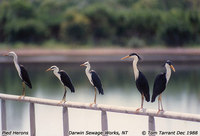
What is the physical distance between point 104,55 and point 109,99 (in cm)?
1484

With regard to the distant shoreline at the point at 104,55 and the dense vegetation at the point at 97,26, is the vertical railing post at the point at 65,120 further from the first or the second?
the dense vegetation at the point at 97,26

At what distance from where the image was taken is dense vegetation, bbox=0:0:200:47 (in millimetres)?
31514

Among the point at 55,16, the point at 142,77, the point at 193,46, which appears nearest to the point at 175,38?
the point at 193,46

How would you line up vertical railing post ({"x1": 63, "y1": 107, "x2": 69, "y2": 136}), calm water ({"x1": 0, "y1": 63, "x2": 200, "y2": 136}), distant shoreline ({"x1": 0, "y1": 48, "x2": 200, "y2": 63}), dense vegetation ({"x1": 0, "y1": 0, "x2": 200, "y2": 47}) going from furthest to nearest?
dense vegetation ({"x1": 0, "y1": 0, "x2": 200, "y2": 47}) < distant shoreline ({"x1": 0, "y1": 48, "x2": 200, "y2": 63}) < calm water ({"x1": 0, "y1": 63, "x2": 200, "y2": 136}) < vertical railing post ({"x1": 63, "y1": 107, "x2": 69, "y2": 136})

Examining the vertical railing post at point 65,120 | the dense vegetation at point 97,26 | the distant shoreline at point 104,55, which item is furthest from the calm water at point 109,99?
the dense vegetation at point 97,26

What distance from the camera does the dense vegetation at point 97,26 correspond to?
31514 mm

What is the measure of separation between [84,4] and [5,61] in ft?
42.2

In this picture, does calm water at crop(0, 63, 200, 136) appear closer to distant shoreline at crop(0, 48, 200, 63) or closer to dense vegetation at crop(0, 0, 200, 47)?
distant shoreline at crop(0, 48, 200, 63)

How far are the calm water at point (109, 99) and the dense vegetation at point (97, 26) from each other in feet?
19.9

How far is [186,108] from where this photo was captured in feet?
41.3

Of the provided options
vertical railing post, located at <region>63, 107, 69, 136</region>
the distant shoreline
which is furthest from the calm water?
vertical railing post, located at <region>63, 107, 69, 136</region>

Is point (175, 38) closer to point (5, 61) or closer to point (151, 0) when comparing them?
point (151, 0)

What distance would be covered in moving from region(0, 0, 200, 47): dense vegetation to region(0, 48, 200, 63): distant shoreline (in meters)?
1.30

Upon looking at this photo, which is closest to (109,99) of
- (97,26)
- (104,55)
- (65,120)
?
(65,120)
